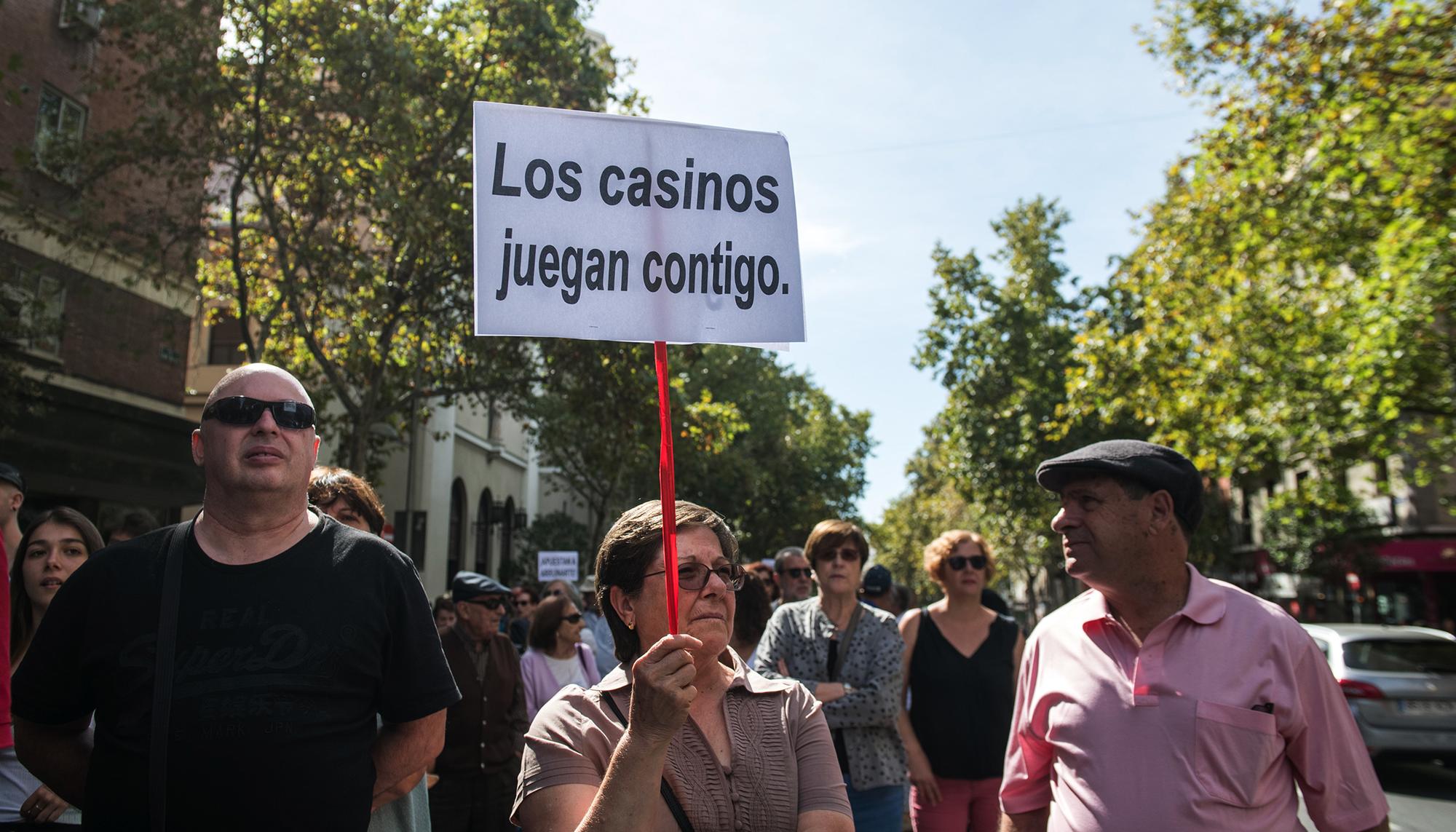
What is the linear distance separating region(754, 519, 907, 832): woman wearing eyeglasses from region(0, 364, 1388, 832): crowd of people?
64.4 inches

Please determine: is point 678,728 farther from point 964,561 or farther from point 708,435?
point 708,435

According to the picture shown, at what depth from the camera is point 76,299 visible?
16938mm

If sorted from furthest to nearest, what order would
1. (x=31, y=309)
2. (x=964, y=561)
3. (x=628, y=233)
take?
(x=31, y=309)
(x=964, y=561)
(x=628, y=233)

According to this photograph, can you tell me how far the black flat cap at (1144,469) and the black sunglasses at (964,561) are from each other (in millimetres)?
2695

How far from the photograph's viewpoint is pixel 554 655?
7422mm

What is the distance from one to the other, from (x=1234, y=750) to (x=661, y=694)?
1465mm

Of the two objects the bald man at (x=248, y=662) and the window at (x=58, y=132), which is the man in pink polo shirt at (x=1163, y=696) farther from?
the window at (x=58, y=132)

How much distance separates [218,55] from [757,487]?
26.7 meters

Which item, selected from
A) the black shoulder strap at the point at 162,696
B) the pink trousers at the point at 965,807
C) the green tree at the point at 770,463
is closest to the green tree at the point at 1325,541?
the green tree at the point at 770,463

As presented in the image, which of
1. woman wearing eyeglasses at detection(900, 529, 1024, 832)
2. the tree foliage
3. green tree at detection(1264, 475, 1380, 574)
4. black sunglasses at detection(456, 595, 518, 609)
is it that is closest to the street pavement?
woman wearing eyeglasses at detection(900, 529, 1024, 832)

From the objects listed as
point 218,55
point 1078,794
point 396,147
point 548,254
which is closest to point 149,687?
point 548,254

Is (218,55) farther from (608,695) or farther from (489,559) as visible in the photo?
(489,559)

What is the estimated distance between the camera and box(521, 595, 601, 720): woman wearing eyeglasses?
7.04 metres

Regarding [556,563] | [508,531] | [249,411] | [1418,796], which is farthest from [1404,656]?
[508,531]
